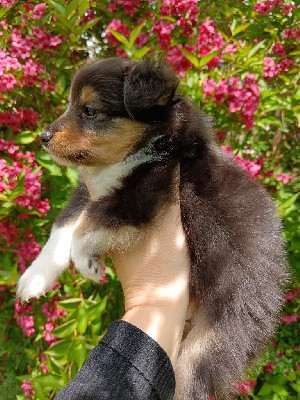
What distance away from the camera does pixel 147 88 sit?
221 cm

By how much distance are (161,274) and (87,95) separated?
2.94 feet

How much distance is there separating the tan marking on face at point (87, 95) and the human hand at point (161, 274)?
0.63 meters

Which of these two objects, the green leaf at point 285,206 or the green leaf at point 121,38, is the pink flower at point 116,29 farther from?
the green leaf at point 285,206

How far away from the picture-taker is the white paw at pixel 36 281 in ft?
8.16

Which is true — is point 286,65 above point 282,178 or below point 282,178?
above

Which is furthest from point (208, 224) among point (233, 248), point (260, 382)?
point (260, 382)

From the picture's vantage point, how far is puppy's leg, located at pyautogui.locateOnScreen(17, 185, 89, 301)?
2.50m

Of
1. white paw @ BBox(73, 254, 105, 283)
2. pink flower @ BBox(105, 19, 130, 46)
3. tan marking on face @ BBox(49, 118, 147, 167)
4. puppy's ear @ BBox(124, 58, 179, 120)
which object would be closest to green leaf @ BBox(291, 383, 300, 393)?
white paw @ BBox(73, 254, 105, 283)

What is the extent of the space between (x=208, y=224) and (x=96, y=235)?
1.62ft

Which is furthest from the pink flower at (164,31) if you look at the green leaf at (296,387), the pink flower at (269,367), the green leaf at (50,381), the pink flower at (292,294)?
the green leaf at (296,387)

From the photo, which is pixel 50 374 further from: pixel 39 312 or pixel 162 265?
pixel 162 265

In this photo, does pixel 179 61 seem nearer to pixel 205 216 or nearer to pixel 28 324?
pixel 205 216

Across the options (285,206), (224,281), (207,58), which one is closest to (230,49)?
(207,58)

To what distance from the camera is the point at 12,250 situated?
3463 mm
